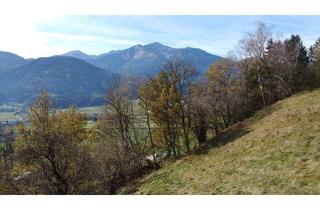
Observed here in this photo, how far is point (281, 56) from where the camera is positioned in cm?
4869

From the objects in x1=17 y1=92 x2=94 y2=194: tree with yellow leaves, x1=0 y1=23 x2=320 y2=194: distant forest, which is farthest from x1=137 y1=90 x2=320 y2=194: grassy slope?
x1=17 y1=92 x2=94 y2=194: tree with yellow leaves

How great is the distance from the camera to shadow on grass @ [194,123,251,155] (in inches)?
1176

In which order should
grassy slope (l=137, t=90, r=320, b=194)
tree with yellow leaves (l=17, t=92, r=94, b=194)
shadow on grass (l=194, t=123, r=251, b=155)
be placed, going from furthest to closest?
1. shadow on grass (l=194, t=123, r=251, b=155)
2. tree with yellow leaves (l=17, t=92, r=94, b=194)
3. grassy slope (l=137, t=90, r=320, b=194)

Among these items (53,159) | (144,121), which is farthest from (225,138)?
(53,159)

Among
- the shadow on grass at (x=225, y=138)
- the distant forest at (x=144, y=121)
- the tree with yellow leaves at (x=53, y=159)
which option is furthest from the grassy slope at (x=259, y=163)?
the tree with yellow leaves at (x=53, y=159)

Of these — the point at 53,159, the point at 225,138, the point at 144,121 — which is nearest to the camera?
the point at 53,159

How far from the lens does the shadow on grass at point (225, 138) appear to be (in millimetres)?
29859

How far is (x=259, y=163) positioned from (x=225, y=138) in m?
13.3

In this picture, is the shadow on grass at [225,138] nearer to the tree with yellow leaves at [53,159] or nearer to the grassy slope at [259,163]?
the grassy slope at [259,163]

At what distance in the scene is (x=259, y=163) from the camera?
18.1 metres

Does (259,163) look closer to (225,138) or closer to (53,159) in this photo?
(53,159)

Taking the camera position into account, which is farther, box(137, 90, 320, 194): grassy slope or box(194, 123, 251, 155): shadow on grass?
box(194, 123, 251, 155): shadow on grass

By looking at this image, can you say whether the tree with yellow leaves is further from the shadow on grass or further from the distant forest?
the shadow on grass
